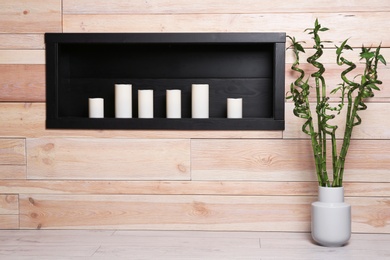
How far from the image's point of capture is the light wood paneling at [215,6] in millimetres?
2613

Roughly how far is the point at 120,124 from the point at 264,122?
62 centimetres

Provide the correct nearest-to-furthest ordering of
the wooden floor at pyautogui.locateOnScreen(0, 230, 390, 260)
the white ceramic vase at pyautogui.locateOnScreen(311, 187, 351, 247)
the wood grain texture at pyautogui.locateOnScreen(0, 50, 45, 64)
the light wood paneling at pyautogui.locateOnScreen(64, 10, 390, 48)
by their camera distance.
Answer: the wooden floor at pyautogui.locateOnScreen(0, 230, 390, 260) → the white ceramic vase at pyautogui.locateOnScreen(311, 187, 351, 247) → the light wood paneling at pyautogui.locateOnScreen(64, 10, 390, 48) → the wood grain texture at pyautogui.locateOnScreen(0, 50, 45, 64)

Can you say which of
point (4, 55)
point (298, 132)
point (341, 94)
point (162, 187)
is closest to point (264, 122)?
point (298, 132)

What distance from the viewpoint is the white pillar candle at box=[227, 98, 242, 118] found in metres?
2.69

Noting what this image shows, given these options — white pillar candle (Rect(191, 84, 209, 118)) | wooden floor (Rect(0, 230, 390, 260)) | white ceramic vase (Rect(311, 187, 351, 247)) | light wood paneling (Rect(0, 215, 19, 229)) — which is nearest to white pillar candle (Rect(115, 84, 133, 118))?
white pillar candle (Rect(191, 84, 209, 118))

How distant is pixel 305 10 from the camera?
262 centimetres

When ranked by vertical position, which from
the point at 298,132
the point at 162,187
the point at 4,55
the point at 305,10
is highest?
the point at 305,10

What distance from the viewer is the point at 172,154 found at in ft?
8.82

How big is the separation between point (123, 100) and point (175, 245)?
68 cm

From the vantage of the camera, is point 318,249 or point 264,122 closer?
point 318,249

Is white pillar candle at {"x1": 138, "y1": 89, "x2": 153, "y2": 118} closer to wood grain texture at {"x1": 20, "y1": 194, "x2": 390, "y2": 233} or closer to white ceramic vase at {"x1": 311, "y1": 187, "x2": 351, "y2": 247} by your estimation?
wood grain texture at {"x1": 20, "y1": 194, "x2": 390, "y2": 233}

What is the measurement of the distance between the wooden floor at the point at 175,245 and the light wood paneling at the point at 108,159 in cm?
25

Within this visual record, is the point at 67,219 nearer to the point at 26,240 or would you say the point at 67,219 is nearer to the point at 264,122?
the point at 26,240

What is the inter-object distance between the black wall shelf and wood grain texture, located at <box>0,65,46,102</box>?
4 centimetres
